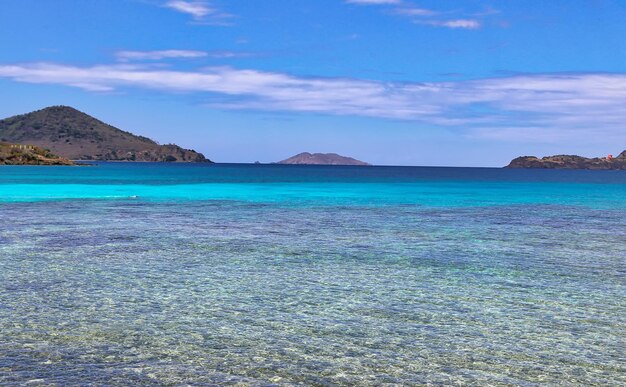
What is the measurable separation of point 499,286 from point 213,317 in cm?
906

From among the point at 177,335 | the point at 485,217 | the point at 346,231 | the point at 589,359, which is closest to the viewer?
the point at 589,359

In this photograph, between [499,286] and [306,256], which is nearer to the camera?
[499,286]

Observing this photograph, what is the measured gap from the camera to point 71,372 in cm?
1076

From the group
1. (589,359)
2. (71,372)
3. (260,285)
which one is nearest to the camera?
(71,372)

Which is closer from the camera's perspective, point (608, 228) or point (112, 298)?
point (112, 298)

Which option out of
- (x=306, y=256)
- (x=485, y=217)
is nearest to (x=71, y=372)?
(x=306, y=256)

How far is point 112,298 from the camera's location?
54.4ft

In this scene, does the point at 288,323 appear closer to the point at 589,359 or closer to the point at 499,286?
the point at 589,359

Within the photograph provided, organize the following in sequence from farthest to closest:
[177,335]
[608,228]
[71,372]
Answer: [608,228] → [177,335] → [71,372]

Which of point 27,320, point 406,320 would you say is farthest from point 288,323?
point 27,320

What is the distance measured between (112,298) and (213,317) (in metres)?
3.40

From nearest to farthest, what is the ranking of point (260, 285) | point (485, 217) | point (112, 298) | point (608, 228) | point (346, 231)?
point (112, 298)
point (260, 285)
point (346, 231)
point (608, 228)
point (485, 217)

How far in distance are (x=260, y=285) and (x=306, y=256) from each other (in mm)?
6262

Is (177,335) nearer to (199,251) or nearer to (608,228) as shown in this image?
(199,251)
